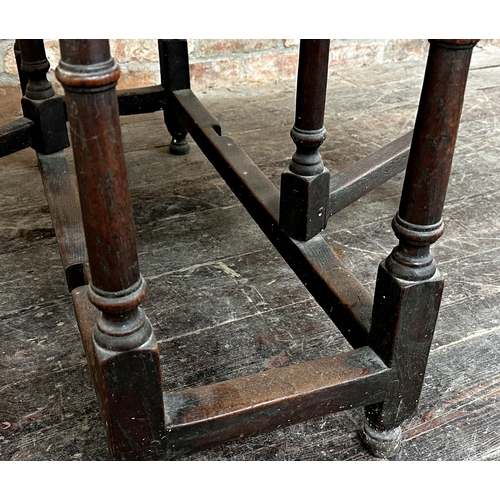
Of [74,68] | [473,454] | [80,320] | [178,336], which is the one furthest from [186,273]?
[74,68]

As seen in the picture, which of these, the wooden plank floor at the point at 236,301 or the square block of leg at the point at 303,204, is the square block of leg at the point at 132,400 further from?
the square block of leg at the point at 303,204

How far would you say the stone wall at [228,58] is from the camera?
233cm

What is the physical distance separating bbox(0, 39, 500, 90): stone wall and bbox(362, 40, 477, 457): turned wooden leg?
1.75m

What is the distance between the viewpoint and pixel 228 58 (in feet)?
8.32

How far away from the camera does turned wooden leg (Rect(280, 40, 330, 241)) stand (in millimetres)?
1174

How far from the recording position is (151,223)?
159 centimetres

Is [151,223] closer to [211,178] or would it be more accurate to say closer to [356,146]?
[211,178]

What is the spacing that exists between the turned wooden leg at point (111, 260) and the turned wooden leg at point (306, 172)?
1.62ft

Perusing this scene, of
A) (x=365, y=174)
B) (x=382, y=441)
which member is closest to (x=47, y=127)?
(x=365, y=174)

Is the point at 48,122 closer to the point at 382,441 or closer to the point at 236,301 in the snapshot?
the point at 236,301

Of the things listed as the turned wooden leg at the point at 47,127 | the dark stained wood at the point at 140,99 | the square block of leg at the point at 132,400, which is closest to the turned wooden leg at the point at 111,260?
the square block of leg at the point at 132,400

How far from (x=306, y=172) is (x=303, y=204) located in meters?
0.06

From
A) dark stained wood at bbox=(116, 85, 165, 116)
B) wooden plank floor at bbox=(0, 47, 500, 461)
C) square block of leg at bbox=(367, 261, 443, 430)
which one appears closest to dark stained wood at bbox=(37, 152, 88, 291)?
wooden plank floor at bbox=(0, 47, 500, 461)

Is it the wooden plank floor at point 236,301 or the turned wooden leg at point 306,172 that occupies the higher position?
the turned wooden leg at point 306,172
